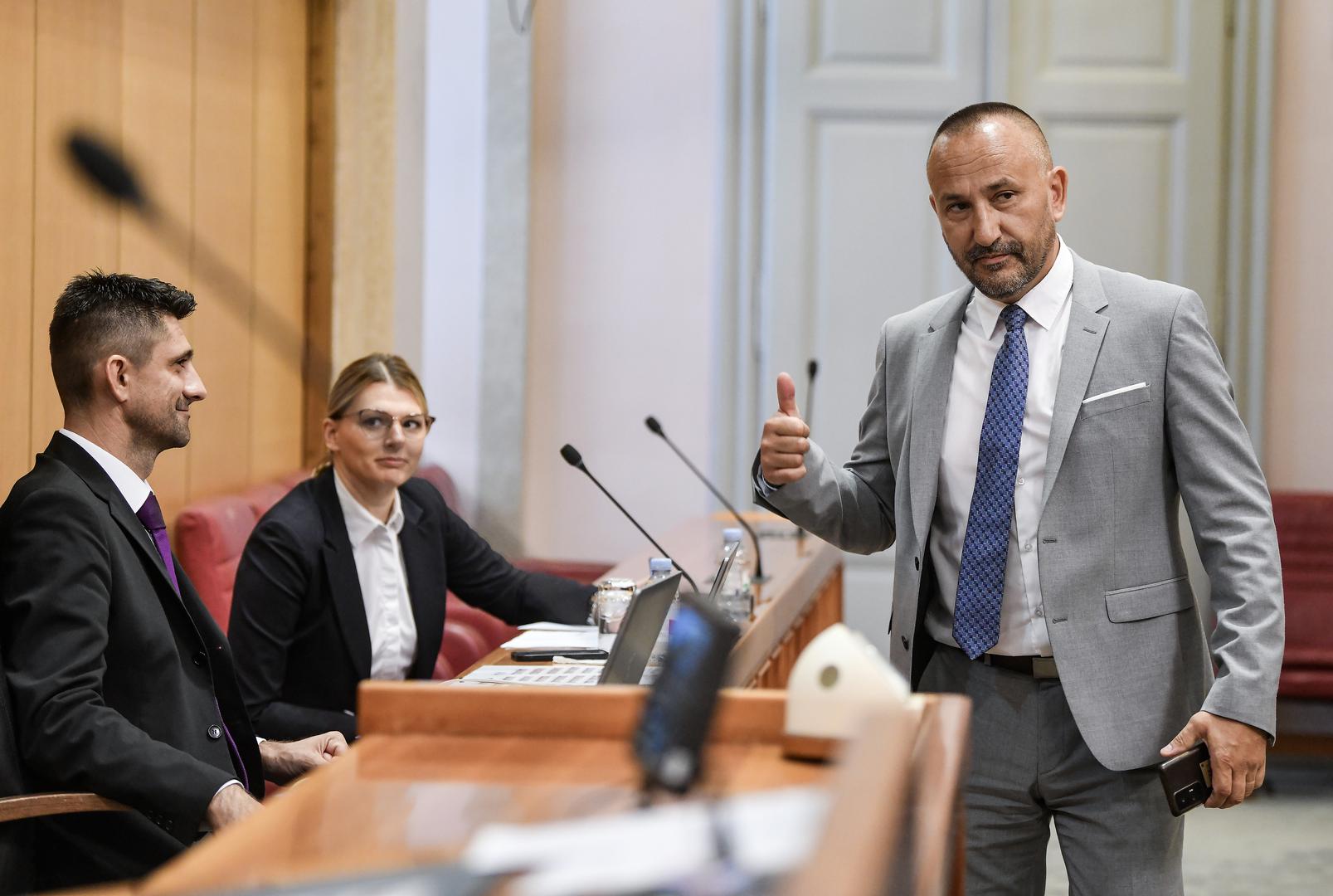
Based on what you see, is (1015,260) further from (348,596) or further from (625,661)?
(348,596)

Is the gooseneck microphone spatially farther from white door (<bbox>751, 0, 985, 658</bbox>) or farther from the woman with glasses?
white door (<bbox>751, 0, 985, 658</bbox>)

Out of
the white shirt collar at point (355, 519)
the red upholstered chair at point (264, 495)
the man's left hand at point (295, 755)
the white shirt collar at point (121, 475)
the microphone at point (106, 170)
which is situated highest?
the microphone at point (106, 170)

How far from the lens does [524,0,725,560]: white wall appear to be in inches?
227

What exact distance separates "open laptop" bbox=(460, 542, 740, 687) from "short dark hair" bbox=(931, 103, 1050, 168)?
2.66ft

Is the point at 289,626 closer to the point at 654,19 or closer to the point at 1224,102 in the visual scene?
the point at 654,19

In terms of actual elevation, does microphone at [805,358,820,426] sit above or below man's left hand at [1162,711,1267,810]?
above

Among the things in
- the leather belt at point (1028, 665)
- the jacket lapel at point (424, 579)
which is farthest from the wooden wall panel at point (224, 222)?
the leather belt at point (1028, 665)

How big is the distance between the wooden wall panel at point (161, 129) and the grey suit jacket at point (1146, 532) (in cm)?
238

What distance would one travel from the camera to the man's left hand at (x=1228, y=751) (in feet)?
6.07

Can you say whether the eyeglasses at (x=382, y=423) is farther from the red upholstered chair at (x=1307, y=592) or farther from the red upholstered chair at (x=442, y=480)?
the red upholstered chair at (x=1307, y=592)

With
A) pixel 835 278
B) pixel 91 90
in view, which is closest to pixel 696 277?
pixel 835 278

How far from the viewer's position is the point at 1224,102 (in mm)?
5449

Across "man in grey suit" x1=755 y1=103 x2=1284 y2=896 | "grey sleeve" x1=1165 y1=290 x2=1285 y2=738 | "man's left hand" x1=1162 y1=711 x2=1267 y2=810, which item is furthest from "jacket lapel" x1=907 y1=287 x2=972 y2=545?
"man's left hand" x1=1162 y1=711 x2=1267 y2=810

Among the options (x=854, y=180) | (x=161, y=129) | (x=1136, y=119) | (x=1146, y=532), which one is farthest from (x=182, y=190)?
(x=1136, y=119)
